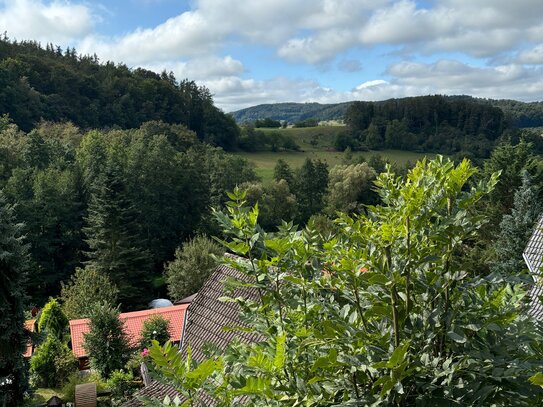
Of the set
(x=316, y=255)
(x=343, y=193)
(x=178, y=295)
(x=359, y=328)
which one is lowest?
(x=178, y=295)

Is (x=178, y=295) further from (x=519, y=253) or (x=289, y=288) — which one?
(x=289, y=288)

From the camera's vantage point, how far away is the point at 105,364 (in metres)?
18.2

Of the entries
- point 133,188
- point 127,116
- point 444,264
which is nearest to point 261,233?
point 444,264

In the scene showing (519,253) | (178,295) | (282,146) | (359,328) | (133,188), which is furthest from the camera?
(282,146)

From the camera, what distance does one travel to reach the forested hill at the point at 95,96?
63656 mm

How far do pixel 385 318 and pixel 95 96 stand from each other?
82765mm

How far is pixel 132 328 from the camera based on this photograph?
862 inches

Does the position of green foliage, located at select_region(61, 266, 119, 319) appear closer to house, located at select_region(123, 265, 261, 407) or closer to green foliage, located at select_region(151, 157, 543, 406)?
house, located at select_region(123, 265, 261, 407)

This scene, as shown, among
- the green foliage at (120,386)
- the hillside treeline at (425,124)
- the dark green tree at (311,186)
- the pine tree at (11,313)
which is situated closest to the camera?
the pine tree at (11,313)

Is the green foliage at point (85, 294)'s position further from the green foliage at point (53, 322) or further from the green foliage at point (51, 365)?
the green foliage at point (51, 365)

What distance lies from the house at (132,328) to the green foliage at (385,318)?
1647 centimetres

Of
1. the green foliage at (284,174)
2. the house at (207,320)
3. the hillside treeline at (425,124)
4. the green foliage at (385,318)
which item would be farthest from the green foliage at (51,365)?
the hillside treeline at (425,124)

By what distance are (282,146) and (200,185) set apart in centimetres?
4356

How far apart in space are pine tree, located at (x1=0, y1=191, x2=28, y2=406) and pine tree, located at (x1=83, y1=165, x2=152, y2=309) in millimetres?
14472
